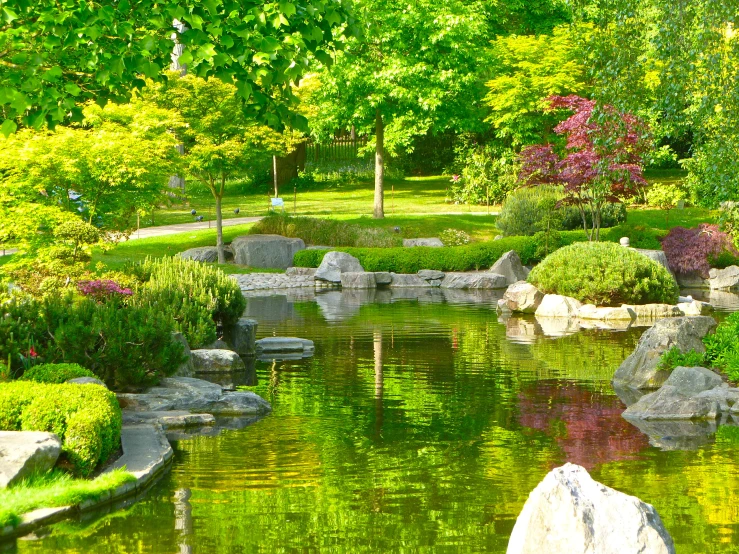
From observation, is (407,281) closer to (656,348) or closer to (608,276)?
(608,276)

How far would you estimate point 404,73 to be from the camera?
116 feet

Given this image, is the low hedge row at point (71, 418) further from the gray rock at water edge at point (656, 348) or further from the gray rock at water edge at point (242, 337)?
the gray rock at water edge at point (656, 348)

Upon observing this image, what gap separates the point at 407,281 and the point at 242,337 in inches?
593

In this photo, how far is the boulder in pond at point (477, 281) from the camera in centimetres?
3050

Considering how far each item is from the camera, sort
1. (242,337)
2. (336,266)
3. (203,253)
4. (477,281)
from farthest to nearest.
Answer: (203,253)
(336,266)
(477,281)
(242,337)

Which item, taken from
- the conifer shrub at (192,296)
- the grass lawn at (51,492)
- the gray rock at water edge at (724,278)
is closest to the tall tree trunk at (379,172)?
the gray rock at water edge at (724,278)

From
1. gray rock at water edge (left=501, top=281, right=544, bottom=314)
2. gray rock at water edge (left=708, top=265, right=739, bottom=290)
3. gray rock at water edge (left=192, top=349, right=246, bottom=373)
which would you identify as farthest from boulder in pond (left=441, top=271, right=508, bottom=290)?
gray rock at water edge (left=192, top=349, right=246, bottom=373)

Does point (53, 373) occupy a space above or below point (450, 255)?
above

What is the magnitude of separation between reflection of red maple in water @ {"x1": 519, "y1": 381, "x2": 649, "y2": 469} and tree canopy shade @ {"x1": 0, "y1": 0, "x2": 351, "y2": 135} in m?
4.55

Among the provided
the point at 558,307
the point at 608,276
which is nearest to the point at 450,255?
the point at 558,307

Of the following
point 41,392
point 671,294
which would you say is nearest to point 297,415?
point 41,392

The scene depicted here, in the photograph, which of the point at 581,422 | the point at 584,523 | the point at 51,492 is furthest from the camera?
the point at 581,422

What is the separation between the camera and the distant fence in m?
51.4

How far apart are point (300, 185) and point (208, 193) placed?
4579mm
